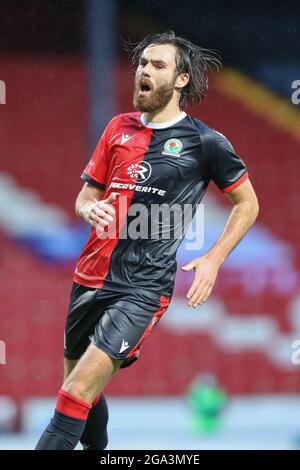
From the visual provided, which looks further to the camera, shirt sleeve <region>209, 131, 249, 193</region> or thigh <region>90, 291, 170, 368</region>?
shirt sleeve <region>209, 131, 249, 193</region>

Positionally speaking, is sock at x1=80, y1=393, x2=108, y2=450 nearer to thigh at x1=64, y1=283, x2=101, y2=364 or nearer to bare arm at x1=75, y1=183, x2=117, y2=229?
thigh at x1=64, y1=283, x2=101, y2=364

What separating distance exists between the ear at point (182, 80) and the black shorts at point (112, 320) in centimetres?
96

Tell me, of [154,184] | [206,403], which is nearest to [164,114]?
[154,184]

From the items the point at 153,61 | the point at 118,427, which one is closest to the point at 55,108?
the point at 118,427

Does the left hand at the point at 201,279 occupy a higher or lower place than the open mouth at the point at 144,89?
lower

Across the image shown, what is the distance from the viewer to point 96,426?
4.74 metres

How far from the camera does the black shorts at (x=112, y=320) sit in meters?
4.20

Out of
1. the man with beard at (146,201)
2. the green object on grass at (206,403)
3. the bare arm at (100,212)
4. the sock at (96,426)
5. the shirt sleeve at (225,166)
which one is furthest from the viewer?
the green object on grass at (206,403)

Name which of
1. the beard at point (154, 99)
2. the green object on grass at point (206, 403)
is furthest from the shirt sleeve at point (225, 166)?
the green object on grass at point (206, 403)

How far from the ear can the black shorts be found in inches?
37.7

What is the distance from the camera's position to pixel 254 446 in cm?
752

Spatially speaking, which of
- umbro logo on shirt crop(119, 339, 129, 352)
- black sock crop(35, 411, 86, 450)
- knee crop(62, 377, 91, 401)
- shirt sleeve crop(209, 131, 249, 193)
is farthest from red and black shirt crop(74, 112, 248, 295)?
black sock crop(35, 411, 86, 450)

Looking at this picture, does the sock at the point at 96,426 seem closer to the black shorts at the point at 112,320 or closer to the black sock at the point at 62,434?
the black shorts at the point at 112,320

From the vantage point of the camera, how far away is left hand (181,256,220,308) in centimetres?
414
